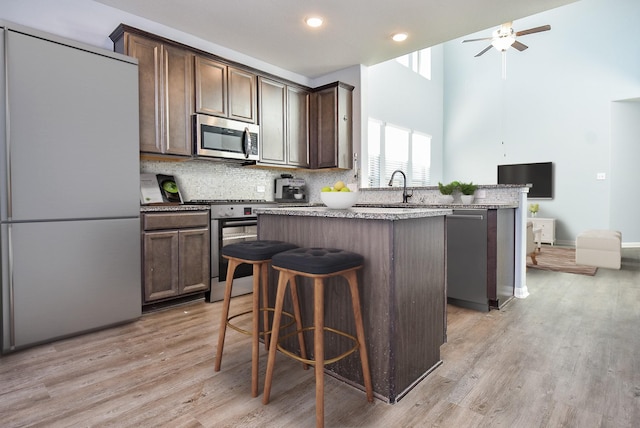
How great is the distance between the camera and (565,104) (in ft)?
23.1

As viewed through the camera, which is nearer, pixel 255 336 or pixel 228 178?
pixel 255 336

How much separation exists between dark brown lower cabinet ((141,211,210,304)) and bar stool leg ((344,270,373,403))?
1.97 metres

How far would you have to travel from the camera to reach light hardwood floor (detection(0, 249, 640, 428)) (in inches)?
60.6

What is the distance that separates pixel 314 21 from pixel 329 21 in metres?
0.14

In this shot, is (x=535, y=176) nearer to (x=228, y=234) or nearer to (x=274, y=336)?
(x=228, y=234)

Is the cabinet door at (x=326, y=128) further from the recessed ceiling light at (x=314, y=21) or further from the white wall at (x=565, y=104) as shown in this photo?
the white wall at (x=565, y=104)

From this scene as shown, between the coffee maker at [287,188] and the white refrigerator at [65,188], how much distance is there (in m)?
2.07

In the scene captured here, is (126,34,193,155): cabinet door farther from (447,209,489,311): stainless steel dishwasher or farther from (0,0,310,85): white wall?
(447,209,489,311): stainless steel dishwasher

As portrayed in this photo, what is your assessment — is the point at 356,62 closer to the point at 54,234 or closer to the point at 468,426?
the point at 54,234

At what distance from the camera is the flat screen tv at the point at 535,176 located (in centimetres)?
721

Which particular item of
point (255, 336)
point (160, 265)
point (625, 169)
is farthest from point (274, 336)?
point (625, 169)

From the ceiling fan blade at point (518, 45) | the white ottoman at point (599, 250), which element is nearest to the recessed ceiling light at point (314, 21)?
the ceiling fan blade at point (518, 45)

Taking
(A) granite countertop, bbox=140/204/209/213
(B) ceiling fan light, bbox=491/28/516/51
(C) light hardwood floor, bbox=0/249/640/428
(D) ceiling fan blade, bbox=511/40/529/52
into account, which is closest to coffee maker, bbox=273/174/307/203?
(A) granite countertop, bbox=140/204/209/213

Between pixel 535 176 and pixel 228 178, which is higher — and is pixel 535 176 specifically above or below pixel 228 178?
above
